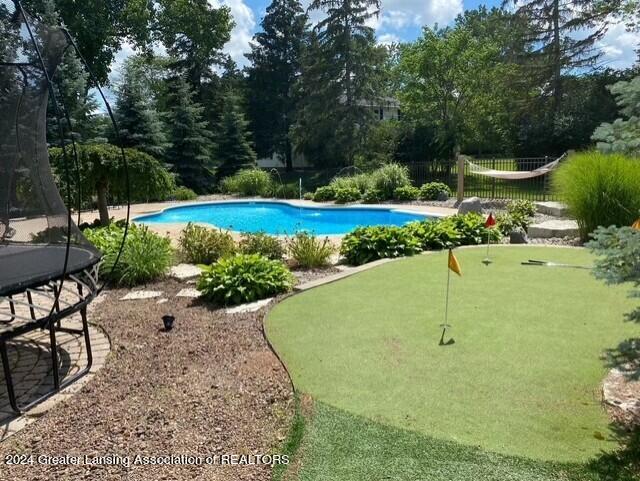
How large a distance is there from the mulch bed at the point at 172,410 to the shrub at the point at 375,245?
2759 millimetres

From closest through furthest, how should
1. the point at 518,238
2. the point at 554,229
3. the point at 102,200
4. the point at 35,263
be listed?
1. the point at 35,263
2. the point at 518,238
3. the point at 554,229
4. the point at 102,200

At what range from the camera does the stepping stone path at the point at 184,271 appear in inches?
220

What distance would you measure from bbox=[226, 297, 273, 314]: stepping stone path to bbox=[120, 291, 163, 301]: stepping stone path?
41.3 inches

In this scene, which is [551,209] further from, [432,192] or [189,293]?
[189,293]

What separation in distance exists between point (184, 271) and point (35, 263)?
274 centimetres

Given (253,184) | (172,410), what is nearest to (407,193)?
(253,184)

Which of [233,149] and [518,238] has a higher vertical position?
[233,149]

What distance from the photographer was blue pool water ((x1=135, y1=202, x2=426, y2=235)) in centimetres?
1236

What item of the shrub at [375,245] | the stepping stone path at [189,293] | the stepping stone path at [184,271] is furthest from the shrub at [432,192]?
the stepping stone path at [189,293]

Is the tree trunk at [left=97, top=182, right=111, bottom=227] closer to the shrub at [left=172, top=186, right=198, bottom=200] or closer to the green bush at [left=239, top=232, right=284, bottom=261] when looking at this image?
the green bush at [left=239, top=232, right=284, bottom=261]

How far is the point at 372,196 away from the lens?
48.6ft

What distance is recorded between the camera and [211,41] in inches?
1025

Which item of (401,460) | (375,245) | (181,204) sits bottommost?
(401,460)

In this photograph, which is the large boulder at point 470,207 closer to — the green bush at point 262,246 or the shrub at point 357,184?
the shrub at point 357,184
